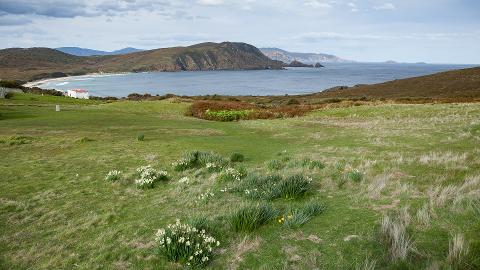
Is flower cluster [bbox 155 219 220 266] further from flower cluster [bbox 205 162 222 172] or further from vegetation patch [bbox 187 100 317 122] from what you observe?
vegetation patch [bbox 187 100 317 122]

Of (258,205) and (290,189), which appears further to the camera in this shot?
(290,189)

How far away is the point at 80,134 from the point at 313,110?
1079 inches

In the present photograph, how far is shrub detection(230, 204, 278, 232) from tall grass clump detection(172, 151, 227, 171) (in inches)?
264

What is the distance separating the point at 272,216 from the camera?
8.45 m

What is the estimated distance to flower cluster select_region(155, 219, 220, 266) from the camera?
6.89 meters

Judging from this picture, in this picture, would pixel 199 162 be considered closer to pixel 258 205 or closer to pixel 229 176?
pixel 229 176

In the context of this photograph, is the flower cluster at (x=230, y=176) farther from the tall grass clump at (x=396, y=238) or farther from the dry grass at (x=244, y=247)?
the tall grass clump at (x=396, y=238)

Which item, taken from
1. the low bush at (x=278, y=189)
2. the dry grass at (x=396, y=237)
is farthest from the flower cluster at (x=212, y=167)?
the dry grass at (x=396, y=237)

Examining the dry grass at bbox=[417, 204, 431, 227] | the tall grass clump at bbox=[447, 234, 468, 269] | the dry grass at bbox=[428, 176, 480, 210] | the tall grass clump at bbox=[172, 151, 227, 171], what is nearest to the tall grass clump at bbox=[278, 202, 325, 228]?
the dry grass at bbox=[417, 204, 431, 227]

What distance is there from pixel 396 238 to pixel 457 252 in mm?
916

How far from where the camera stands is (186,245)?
7.04 metres

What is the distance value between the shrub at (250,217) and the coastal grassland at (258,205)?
0.20 feet

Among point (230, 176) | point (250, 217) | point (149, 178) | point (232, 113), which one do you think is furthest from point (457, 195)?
point (232, 113)

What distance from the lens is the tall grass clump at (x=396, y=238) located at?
6.53m
